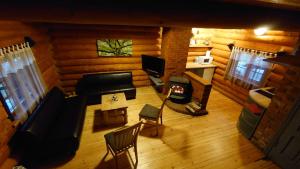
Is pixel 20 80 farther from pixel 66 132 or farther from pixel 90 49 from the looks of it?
A: pixel 90 49

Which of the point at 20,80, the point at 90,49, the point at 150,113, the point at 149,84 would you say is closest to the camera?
the point at 20,80

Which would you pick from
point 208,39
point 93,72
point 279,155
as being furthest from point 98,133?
point 208,39

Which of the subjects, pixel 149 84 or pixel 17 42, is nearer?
pixel 17 42

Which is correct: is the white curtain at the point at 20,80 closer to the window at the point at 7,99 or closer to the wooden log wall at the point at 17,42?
the window at the point at 7,99

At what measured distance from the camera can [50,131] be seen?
279cm

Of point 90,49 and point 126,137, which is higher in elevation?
point 90,49

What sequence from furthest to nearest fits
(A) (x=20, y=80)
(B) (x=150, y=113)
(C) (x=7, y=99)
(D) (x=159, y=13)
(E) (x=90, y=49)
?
(E) (x=90, y=49) < (B) (x=150, y=113) < (A) (x=20, y=80) < (C) (x=7, y=99) < (D) (x=159, y=13)

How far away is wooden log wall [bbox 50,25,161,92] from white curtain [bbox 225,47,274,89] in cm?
250

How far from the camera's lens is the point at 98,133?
11.0 feet

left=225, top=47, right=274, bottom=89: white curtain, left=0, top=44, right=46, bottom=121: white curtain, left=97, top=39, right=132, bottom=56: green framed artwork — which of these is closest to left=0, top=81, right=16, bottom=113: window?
left=0, top=44, right=46, bottom=121: white curtain

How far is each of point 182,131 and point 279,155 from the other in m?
1.82

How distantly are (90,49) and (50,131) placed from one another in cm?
273

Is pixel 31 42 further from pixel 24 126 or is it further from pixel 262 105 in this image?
pixel 262 105

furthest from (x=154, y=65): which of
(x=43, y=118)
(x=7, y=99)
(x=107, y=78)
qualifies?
(x=7, y=99)
